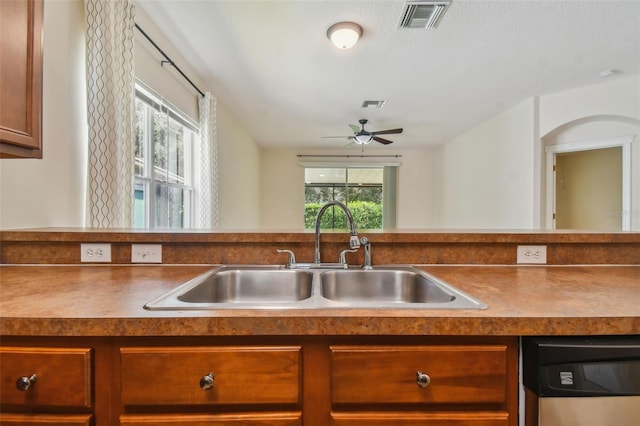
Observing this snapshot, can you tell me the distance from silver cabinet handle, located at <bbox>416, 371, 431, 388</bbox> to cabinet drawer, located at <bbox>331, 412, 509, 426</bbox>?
8 cm

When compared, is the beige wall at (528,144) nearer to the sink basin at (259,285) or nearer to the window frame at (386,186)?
the window frame at (386,186)

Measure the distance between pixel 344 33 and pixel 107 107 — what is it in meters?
1.69

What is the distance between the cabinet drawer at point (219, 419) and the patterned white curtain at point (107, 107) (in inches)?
56.6

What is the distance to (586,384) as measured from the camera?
716 millimetres

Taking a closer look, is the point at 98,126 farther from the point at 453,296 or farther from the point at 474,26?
the point at 474,26

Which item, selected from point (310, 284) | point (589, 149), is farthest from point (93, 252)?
point (589, 149)

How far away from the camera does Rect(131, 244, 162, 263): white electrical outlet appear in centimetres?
135

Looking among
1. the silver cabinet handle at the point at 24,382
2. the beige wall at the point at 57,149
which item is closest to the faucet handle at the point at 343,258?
the silver cabinet handle at the point at 24,382

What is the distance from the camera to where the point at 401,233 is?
1385 millimetres

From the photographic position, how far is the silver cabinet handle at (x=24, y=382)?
27.9 inches

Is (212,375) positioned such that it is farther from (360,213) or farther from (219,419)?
(360,213)

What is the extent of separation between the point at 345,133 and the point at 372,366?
17.0 feet

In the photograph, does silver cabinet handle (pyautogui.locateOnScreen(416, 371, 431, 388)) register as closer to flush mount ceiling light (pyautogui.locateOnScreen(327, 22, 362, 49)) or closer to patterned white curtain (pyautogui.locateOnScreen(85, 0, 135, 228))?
patterned white curtain (pyautogui.locateOnScreen(85, 0, 135, 228))

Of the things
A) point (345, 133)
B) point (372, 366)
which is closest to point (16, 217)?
point (372, 366)
